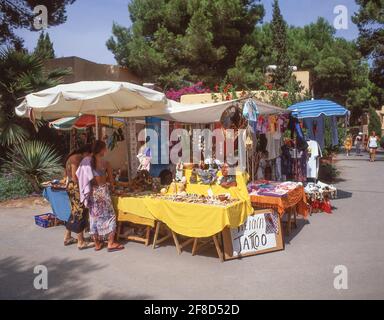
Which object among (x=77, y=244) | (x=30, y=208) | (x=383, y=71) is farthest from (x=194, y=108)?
(x=383, y=71)

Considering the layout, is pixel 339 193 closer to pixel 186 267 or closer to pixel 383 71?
pixel 186 267

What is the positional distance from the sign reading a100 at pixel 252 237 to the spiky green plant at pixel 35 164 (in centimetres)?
651

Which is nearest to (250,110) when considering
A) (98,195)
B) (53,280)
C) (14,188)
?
(98,195)

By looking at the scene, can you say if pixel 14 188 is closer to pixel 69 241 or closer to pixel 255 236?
pixel 69 241

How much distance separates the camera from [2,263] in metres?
5.24

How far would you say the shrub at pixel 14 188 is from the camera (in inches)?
394

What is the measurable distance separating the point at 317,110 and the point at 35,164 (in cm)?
728

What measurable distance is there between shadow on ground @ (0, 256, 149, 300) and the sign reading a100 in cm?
164

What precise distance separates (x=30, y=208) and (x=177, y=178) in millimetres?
4619

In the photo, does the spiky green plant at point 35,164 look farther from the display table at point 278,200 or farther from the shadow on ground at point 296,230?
the shadow on ground at point 296,230

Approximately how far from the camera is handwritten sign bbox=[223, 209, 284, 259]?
510 centimetres

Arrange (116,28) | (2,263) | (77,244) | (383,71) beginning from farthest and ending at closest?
(383,71) → (116,28) → (77,244) → (2,263)

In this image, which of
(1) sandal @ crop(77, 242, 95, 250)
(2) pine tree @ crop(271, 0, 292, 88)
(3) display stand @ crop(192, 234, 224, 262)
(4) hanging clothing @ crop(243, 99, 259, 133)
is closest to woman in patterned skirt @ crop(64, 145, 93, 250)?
(1) sandal @ crop(77, 242, 95, 250)

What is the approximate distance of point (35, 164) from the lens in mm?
10078
